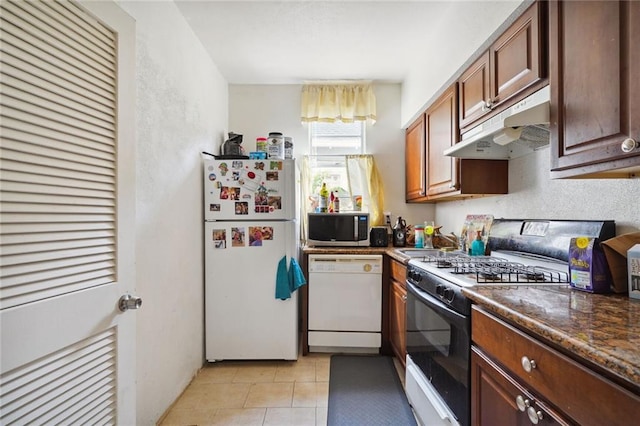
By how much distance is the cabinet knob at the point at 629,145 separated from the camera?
31.1 inches

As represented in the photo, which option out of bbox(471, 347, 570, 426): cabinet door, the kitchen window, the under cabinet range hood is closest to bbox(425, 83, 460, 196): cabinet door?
the under cabinet range hood

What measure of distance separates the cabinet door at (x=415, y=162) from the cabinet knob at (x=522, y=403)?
181 cm

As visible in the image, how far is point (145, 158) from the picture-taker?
61.7 inches

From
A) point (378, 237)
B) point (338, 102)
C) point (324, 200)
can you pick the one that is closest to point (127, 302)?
point (324, 200)

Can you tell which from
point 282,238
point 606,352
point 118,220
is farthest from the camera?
point 282,238

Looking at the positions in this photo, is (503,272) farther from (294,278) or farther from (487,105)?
(294,278)

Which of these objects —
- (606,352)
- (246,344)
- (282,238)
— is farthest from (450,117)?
(246,344)

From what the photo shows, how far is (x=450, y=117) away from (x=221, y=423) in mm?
2388

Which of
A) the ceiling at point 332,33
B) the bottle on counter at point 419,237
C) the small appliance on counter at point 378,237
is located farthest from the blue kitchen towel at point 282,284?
the ceiling at point 332,33

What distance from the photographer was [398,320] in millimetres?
2184

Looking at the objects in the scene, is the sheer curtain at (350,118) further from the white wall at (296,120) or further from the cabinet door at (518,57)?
the cabinet door at (518,57)

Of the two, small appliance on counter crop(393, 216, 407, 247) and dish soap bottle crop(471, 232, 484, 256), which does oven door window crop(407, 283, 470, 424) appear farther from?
small appliance on counter crop(393, 216, 407, 247)

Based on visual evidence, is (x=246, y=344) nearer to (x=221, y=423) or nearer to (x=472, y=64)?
(x=221, y=423)

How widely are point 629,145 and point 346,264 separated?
184cm
